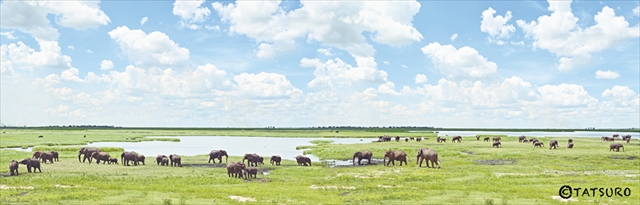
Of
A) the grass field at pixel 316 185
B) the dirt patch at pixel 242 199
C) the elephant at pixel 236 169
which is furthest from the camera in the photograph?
the elephant at pixel 236 169

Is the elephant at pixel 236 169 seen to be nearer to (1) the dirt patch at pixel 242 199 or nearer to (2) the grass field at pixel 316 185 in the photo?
A: (2) the grass field at pixel 316 185

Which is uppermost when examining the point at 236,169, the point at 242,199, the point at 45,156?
the point at 45,156

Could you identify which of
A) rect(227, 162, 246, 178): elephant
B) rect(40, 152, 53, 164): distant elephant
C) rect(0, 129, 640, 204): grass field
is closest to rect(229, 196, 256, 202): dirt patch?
rect(0, 129, 640, 204): grass field

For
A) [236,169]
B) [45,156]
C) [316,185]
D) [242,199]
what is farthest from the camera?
[45,156]

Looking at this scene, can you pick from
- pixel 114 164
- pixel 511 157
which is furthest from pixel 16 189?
pixel 511 157

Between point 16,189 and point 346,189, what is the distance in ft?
68.7

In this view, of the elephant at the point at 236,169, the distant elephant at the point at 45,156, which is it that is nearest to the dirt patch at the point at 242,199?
the elephant at the point at 236,169

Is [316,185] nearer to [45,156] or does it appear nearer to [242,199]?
[242,199]

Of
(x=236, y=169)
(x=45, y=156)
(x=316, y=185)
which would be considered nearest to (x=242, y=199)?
(x=316, y=185)

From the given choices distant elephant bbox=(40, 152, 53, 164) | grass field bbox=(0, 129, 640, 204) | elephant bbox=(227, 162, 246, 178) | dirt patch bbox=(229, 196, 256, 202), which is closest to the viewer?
dirt patch bbox=(229, 196, 256, 202)

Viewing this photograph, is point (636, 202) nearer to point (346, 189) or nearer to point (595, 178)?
point (595, 178)

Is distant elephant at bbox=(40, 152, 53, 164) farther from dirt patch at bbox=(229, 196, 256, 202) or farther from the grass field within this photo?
dirt patch at bbox=(229, 196, 256, 202)

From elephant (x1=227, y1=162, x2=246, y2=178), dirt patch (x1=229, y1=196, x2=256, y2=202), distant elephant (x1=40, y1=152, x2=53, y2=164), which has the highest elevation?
distant elephant (x1=40, y1=152, x2=53, y2=164)

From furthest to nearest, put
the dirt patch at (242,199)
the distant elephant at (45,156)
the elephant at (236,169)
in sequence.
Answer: the distant elephant at (45,156)
the elephant at (236,169)
the dirt patch at (242,199)
